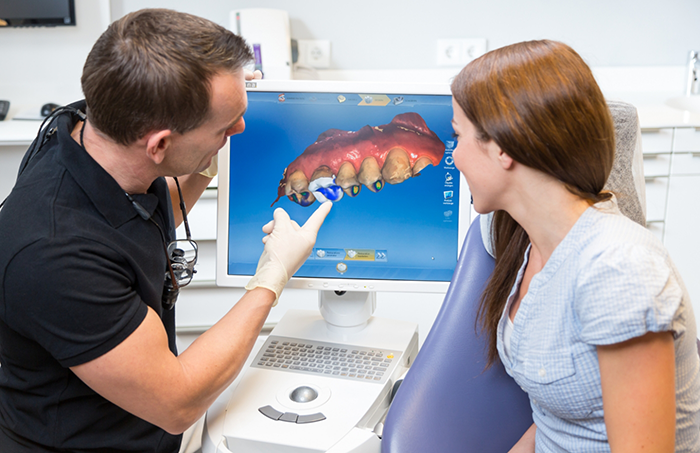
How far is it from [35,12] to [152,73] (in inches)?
75.5

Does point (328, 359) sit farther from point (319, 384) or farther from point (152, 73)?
point (152, 73)

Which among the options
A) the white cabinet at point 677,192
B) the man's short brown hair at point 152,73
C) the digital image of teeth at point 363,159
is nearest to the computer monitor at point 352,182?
the digital image of teeth at point 363,159

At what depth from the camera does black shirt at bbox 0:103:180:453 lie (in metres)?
0.76

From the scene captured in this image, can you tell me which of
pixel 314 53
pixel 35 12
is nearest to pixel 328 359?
pixel 314 53

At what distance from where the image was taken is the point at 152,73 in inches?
31.6

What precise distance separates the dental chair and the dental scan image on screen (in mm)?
68

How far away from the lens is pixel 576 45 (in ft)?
8.61

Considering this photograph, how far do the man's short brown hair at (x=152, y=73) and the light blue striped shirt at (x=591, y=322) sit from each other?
59cm

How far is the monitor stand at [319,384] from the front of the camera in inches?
36.8

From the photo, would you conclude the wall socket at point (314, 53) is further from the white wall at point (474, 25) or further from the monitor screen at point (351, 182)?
the monitor screen at point (351, 182)

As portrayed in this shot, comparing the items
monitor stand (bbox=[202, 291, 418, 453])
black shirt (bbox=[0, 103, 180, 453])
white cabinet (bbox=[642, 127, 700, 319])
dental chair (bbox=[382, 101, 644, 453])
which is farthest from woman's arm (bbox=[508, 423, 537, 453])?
white cabinet (bbox=[642, 127, 700, 319])

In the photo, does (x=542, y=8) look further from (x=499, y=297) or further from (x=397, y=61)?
(x=499, y=297)

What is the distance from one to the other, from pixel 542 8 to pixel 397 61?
2.32ft

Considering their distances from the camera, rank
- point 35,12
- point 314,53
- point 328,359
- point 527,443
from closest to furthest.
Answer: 1. point 527,443
2. point 328,359
3. point 35,12
4. point 314,53
